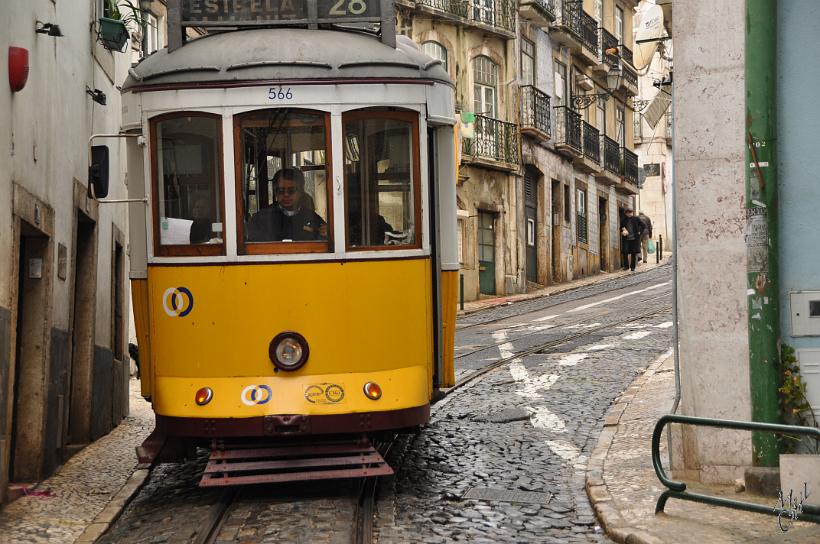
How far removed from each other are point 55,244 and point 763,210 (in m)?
5.81

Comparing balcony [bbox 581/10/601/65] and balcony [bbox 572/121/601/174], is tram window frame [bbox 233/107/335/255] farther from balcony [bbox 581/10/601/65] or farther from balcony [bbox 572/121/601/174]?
balcony [bbox 581/10/601/65]

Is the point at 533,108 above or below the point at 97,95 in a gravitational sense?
above

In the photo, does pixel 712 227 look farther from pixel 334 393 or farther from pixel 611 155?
pixel 611 155

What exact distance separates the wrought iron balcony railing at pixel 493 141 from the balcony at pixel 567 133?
355cm

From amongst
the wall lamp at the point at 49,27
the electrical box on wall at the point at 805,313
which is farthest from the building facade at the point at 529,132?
the electrical box on wall at the point at 805,313

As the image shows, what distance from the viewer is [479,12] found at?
3438cm

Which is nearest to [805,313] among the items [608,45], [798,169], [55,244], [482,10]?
[798,169]

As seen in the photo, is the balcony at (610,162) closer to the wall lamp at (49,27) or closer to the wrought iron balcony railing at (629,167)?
the wrought iron balcony railing at (629,167)

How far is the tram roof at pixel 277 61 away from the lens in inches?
365

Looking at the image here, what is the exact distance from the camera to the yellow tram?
9195 millimetres

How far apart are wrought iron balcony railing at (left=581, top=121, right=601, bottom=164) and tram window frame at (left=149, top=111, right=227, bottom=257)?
33.0 meters

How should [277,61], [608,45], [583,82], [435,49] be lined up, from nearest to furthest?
1. [277,61]
2. [435,49]
3. [583,82]
4. [608,45]

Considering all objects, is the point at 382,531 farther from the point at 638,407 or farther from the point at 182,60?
the point at 638,407
